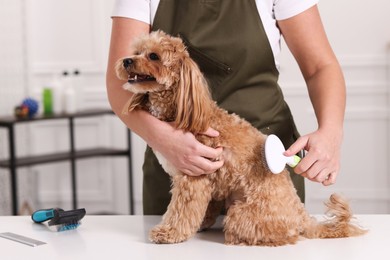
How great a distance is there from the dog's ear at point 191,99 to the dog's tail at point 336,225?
0.36 meters

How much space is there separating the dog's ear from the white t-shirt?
0.40 meters

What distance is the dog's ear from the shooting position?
4.99 ft

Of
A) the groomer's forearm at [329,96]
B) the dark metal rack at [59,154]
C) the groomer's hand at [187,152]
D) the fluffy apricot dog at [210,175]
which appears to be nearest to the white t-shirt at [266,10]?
the groomer's forearm at [329,96]

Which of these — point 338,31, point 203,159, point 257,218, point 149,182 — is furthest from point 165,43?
point 338,31

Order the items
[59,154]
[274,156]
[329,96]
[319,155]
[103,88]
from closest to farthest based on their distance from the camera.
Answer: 1. [274,156]
2. [319,155]
3. [329,96]
4. [59,154]
5. [103,88]

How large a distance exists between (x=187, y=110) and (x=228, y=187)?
0.69ft

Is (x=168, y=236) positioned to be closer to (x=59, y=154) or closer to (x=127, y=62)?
(x=127, y=62)

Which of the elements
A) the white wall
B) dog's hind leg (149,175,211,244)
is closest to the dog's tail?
dog's hind leg (149,175,211,244)

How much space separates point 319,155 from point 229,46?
17.6 inches

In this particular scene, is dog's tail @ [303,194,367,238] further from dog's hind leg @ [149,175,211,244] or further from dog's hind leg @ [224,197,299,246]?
dog's hind leg @ [149,175,211,244]

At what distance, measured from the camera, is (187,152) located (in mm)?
1557

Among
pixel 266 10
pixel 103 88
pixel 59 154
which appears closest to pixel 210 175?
pixel 266 10

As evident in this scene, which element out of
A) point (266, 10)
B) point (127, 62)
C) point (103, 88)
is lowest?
point (103, 88)

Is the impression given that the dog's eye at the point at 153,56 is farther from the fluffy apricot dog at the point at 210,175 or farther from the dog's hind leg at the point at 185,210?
the dog's hind leg at the point at 185,210
